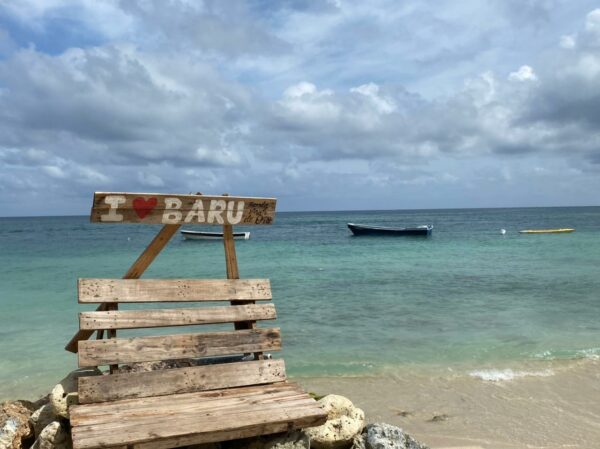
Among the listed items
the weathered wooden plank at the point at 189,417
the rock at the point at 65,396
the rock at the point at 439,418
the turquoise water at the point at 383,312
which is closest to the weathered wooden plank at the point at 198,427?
the weathered wooden plank at the point at 189,417

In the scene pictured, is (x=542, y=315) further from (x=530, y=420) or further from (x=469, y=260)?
(x=469, y=260)

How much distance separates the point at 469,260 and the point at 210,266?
1452 centimetres

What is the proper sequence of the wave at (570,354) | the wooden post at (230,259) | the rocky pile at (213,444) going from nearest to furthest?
the rocky pile at (213,444) < the wooden post at (230,259) < the wave at (570,354)

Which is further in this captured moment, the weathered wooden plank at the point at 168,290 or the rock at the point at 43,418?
the rock at the point at 43,418

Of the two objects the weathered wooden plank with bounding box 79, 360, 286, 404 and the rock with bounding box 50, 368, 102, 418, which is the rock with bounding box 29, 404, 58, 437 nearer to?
the rock with bounding box 50, 368, 102, 418

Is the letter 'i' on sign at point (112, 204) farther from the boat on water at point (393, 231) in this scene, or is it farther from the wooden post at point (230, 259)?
the boat on water at point (393, 231)

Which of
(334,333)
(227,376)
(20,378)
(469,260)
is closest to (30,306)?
(20,378)

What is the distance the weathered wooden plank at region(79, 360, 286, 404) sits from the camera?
178 inches

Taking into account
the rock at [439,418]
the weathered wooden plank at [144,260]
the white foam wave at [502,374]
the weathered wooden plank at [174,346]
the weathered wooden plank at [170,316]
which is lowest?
the white foam wave at [502,374]

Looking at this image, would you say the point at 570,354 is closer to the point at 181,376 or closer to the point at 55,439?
the point at 181,376

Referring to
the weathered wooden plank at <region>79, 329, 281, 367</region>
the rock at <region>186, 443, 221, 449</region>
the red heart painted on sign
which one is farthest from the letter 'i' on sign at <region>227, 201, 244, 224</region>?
the rock at <region>186, 443, 221, 449</region>

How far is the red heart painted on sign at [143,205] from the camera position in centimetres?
529

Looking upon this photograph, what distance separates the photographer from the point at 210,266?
30031mm

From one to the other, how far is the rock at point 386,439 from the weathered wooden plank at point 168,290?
5.40 feet
